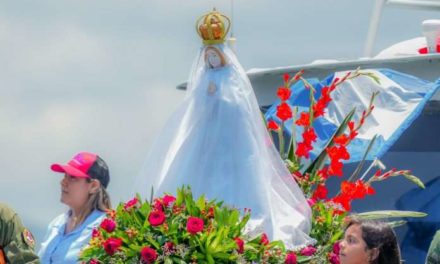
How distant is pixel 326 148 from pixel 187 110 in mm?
1121

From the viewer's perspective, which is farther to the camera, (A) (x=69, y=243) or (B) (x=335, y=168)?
(B) (x=335, y=168)

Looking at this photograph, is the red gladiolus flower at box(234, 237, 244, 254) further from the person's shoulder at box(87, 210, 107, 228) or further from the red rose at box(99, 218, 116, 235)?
the person's shoulder at box(87, 210, 107, 228)

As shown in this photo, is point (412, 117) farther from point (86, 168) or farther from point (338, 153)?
point (86, 168)

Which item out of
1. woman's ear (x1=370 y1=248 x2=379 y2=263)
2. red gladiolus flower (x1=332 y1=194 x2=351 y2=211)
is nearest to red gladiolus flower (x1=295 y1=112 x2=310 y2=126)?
red gladiolus flower (x1=332 y1=194 x2=351 y2=211)

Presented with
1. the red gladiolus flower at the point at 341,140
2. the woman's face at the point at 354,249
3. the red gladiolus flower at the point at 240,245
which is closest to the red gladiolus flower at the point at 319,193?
the red gladiolus flower at the point at 341,140

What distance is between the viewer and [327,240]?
775 cm

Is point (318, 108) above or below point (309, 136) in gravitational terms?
above

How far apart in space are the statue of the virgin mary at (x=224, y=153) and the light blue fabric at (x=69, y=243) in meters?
0.39

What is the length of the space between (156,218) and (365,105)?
10.3 ft

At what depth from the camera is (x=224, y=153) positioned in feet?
24.6

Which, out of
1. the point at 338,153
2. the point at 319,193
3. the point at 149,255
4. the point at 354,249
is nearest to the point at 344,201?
the point at 319,193

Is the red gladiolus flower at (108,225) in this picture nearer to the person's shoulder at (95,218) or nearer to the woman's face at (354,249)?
the person's shoulder at (95,218)

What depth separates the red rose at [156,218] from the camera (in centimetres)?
710

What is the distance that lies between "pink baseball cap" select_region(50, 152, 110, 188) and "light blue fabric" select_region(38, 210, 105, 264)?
21cm
